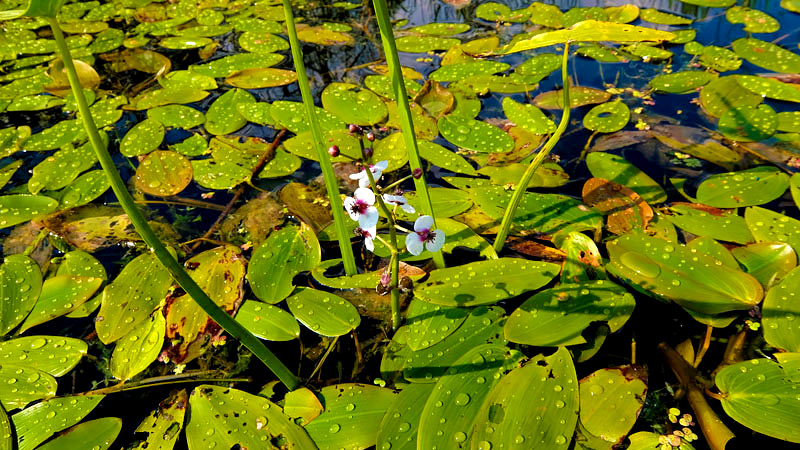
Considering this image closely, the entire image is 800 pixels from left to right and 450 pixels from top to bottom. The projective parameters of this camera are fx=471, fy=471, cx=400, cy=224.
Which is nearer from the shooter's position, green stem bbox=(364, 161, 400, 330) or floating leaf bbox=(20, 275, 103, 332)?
green stem bbox=(364, 161, 400, 330)

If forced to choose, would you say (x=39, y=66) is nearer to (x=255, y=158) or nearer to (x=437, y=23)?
(x=255, y=158)

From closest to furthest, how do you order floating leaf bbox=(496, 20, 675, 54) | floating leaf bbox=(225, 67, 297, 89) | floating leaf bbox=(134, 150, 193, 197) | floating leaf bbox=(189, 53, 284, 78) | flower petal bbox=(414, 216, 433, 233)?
floating leaf bbox=(496, 20, 675, 54), flower petal bbox=(414, 216, 433, 233), floating leaf bbox=(134, 150, 193, 197), floating leaf bbox=(225, 67, 297, 89), floating leaf bbox=(189, 53, 284, 78)

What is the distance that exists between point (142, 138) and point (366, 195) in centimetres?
151

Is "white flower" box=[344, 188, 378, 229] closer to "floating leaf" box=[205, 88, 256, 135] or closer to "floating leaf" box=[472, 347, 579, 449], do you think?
"floating leaf" box=[472, 347, 579, 449]

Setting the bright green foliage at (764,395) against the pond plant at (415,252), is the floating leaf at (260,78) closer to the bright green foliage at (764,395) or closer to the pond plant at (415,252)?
the pond plant at (415,252)

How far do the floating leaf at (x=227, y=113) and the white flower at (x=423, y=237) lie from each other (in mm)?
1339

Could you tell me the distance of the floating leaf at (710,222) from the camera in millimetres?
1428

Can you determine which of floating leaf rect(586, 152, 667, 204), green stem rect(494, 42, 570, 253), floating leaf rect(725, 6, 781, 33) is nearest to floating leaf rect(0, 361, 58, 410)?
green stem rect(494, 42, 570, 253)

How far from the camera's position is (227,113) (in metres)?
2.15

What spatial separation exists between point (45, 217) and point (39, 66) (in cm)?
148

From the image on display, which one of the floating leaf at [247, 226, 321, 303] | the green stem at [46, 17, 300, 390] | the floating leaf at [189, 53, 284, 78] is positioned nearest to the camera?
the green stem at [46, 17, 300, 390]

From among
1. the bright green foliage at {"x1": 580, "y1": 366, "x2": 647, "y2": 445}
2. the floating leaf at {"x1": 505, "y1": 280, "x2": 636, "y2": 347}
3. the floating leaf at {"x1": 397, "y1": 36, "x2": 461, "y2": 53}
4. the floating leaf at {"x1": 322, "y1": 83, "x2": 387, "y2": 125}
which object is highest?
the floating leaf at {"x1": 397, "y1": 36, "x2": 461, "y2": 53}

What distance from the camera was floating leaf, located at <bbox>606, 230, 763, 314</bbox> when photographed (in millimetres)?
1210

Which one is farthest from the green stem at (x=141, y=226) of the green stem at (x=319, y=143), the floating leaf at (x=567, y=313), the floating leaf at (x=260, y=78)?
the floating leaf at (x=260, y=78)
